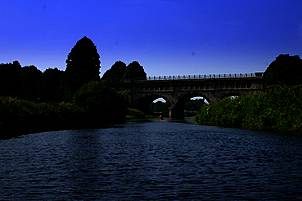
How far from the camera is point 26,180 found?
2512cm

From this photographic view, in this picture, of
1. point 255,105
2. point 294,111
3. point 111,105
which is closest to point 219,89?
point 111,105

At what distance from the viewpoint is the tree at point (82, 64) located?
136 metres

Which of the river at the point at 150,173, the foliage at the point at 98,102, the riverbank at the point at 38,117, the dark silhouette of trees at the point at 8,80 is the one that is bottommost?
the river at the point at 150,173

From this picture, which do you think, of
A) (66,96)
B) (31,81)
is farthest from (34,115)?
(31,81)

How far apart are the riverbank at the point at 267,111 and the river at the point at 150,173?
1005 inches

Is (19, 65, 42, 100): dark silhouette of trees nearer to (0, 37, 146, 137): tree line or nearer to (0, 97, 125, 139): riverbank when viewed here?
(0, 37, 146, 137): tree line

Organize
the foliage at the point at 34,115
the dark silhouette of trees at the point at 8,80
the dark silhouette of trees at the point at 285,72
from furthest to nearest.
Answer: the dark silhouette of trees at the point at 285,72 < the dark silhouette of trees at the point at 8,80 < the foliage at the point at 34,115

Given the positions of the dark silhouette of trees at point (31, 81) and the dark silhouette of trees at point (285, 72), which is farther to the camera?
the dark silhouette of trees at point (31, 81)

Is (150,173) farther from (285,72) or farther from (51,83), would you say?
(51,83)

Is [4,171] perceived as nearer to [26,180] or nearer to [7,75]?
[26,180]

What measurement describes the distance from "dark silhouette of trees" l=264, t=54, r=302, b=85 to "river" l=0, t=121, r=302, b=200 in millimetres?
102606

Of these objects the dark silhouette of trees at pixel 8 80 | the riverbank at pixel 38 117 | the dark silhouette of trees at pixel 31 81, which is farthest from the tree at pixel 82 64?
the riverbank at pixel 38 117

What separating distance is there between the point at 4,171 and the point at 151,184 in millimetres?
9370

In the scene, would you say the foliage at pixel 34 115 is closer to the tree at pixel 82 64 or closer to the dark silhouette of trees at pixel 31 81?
the tree at pixel 82 64
